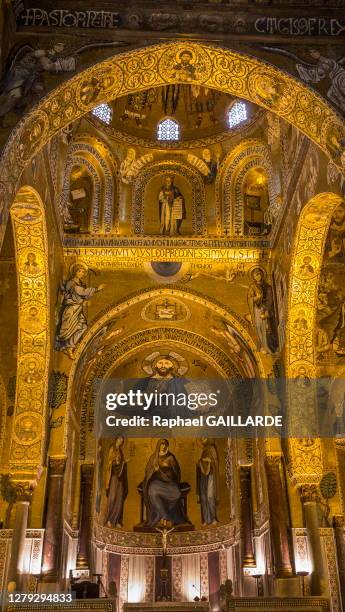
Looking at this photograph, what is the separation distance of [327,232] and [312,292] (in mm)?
1346

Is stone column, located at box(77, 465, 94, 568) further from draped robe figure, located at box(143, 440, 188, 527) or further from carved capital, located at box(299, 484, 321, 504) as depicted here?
carved capital, located at box(299, 484, 321, 504)

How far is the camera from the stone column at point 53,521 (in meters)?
13.6

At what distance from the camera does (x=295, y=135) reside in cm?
1377

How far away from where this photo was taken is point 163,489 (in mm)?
18078

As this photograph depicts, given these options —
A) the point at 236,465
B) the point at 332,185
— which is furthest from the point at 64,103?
the point at 236,465

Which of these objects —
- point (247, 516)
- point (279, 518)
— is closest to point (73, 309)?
point (247, 516)

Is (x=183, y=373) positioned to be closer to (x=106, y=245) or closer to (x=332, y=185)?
(x=106, y=245)

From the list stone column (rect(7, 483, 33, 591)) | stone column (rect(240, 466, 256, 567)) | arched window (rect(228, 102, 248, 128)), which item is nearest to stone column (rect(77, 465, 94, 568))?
stone column (rect(7, 483, 33, 591))

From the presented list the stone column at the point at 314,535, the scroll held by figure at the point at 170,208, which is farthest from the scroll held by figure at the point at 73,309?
the stone column at the point at 314,535

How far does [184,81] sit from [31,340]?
6.44 metres

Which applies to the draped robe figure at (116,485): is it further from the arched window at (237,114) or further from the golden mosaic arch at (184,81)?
the golden mosaic arch at (184,81)

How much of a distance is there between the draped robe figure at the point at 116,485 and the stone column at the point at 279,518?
4782 millimetres

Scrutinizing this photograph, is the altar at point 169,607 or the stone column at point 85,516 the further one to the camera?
the stone column at point 85,516

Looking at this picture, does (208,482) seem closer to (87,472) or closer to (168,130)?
(87,472)
